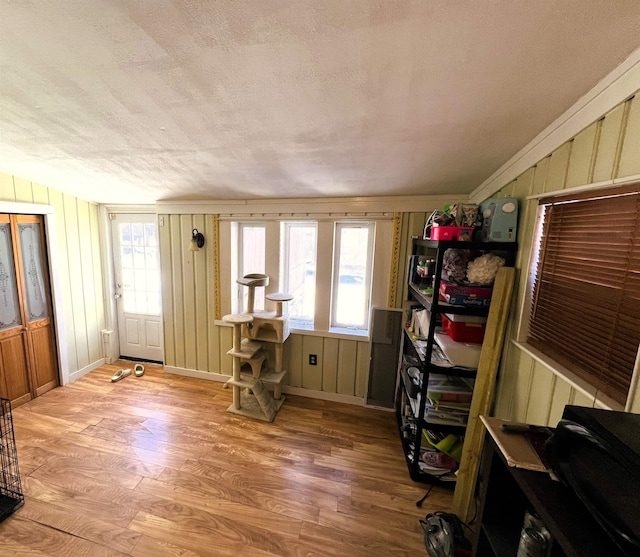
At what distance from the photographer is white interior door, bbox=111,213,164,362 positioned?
10.5ft

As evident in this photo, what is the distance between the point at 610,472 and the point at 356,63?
1348mm

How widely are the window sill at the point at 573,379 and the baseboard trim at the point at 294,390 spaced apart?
1.74 meters

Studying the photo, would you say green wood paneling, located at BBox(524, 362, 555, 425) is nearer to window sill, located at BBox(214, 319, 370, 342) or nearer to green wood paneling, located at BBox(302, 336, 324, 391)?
window sill, located at BBox(214, 319, 370, 342)

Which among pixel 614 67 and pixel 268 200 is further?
pixel 268 200

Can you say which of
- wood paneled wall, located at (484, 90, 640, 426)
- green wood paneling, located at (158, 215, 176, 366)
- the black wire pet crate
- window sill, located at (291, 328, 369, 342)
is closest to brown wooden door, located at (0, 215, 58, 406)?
the black wire pet crate

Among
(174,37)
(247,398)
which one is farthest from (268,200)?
(247,398)

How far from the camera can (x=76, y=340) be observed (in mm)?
2992

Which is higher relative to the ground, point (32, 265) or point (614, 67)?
point (614, 67)

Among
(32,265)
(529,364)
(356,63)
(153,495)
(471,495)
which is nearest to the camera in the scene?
(356,63)

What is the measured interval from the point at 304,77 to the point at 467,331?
1.58 meters

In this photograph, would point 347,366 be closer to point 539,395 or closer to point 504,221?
point 539,395

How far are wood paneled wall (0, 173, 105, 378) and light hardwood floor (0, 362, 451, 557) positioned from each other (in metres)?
0.64

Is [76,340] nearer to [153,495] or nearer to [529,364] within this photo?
[153,495]

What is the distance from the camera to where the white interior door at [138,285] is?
10.5 ft
